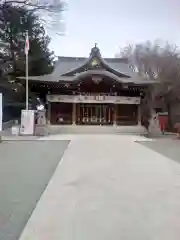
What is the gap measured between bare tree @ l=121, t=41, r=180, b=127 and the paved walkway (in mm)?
25821

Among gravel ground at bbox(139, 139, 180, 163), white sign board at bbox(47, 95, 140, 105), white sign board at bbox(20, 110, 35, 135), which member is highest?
white sign board at bbox(47, 95, 140, 105)

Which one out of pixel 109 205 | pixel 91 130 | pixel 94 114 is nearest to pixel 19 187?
pixel 109 205

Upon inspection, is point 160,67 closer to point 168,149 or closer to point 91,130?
point 91,130

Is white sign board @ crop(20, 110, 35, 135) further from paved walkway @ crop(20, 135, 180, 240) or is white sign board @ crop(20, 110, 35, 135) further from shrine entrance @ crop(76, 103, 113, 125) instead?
paved walkway @ crop(20, 135, 180, 240)

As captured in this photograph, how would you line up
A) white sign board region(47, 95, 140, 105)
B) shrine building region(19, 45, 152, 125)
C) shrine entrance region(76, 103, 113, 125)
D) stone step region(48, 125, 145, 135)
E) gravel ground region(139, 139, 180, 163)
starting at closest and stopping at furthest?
gravel ground region(139, 139, 180, 163) < stone step region(48, 125, 145, 135) < shrine building region(19, 45, 152, 125) < white sign board region(47, 95, 140, 105) < shrine entrance region(76, 103, 113, 125)

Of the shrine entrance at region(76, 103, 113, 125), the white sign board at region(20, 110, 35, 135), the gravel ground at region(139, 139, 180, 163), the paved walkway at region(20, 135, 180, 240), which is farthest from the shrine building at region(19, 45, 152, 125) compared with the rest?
the paved walkway at region(20, 135, 180, 240)

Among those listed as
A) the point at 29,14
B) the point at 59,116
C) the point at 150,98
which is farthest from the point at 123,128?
the point at 29,14

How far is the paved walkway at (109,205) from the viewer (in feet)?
14.8

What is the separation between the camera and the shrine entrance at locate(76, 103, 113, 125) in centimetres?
3219

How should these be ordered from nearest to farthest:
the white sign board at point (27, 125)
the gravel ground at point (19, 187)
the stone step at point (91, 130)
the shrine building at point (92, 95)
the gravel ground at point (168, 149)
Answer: the gravel ground at point (19, 187) < the gravel ground at point (168, 149) < the white sign board at point (27, 125) < the stone step at point (91, 130) < the shrine building at point (92, 95)

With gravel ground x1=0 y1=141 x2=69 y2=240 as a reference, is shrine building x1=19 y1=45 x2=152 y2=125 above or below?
above

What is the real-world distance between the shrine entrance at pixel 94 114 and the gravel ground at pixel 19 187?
1927 centimetres

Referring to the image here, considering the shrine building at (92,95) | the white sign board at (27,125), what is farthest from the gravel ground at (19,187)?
the shrine building at (92,95)

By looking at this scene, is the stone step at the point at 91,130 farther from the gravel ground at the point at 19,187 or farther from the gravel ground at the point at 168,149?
the gravel ground at the point at 19,187
